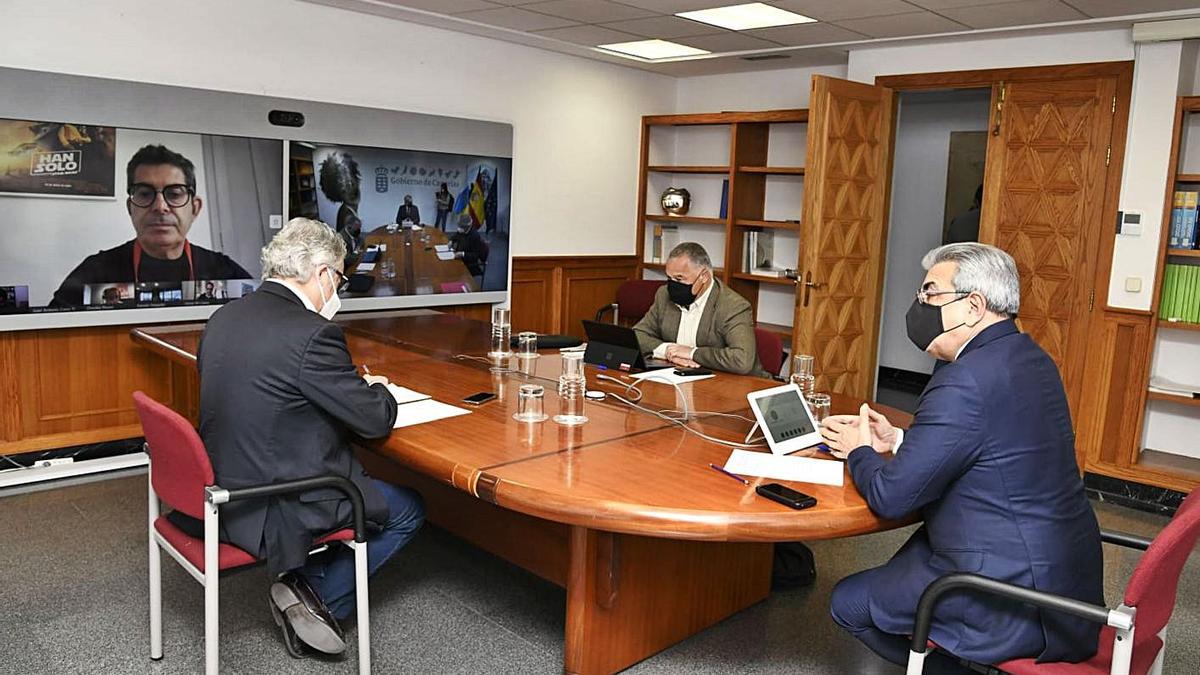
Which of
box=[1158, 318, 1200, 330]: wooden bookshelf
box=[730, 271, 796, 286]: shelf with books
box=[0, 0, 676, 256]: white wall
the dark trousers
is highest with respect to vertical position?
box=[0, 0, 676, 256]: white wall

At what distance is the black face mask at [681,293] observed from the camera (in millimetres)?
4367

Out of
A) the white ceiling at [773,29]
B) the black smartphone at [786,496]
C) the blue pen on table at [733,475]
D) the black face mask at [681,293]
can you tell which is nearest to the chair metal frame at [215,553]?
the blue pen on table at [733,475]

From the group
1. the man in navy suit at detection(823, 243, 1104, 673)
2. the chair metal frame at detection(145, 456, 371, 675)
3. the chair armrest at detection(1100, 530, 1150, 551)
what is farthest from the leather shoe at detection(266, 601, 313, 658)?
the chair armrest at detection(1100, 530, 1150, 551)

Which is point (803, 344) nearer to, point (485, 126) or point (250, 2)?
point (485, 126)

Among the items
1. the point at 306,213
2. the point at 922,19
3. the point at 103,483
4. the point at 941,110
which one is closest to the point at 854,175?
the point at 922,19

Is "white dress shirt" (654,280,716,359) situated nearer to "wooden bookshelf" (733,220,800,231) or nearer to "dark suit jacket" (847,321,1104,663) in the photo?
"dark suit jacket" (847,321,1104,663)

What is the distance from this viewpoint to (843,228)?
18.9 feet

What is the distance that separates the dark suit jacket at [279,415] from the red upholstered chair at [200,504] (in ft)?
0.27

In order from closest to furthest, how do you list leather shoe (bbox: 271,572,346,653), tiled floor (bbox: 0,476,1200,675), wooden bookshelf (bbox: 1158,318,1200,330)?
leather shoe (bbox: 271,572,346,653) → tiled floor (bbox: 0,476,1200,675) → wooden bookshelf (bbox: 1158,318,1200,330)

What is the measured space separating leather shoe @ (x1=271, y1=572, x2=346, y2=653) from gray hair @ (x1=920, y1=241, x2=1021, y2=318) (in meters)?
2.04

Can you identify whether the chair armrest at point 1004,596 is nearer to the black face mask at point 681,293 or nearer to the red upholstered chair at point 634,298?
the black face mask at point 681,293

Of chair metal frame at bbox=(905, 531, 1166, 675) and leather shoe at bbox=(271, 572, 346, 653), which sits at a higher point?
chair metal frame at bbox=(905, 531, 1166, 675)

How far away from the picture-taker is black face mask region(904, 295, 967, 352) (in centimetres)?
235

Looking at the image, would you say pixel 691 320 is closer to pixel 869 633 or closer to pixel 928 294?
pixel 928 294
